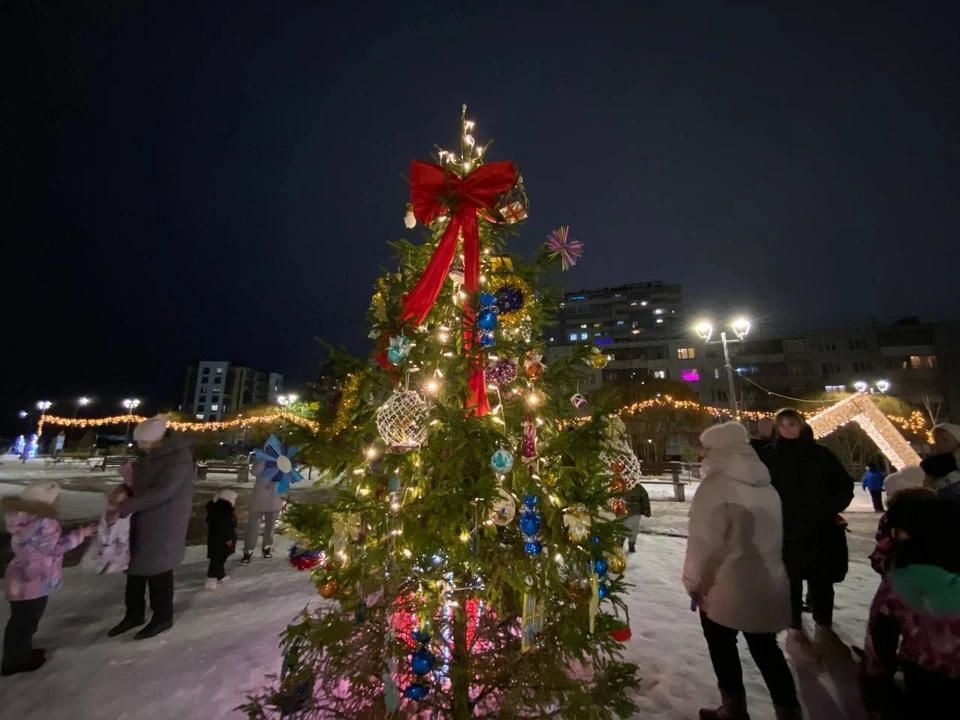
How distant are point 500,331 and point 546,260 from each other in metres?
0.65

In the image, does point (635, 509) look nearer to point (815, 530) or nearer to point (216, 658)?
point (815, 530)

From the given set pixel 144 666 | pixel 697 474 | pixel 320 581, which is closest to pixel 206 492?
pixel 144 666

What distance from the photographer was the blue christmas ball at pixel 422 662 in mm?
2242

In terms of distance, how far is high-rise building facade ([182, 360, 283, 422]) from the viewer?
337 feet

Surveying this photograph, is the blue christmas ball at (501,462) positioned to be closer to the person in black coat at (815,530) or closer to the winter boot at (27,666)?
the person in black coat at (815,530)

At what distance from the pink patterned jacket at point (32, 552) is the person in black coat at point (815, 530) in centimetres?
654

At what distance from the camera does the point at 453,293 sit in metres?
3.33

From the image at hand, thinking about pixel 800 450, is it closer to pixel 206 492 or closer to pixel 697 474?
pixel 206 492

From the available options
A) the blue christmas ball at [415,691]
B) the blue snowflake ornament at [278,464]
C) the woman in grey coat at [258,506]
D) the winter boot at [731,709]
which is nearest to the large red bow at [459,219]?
the blue christmas ball at [415,691]

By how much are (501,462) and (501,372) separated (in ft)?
2.09

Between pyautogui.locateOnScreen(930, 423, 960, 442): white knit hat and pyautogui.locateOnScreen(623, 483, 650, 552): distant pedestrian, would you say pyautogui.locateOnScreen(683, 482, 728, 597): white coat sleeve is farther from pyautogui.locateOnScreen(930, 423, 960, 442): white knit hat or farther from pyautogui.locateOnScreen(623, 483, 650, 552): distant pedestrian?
pyautogui.locateOnScreen(623, 483, 650, 552): distant pedestrian

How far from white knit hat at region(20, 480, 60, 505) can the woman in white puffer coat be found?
534 cm

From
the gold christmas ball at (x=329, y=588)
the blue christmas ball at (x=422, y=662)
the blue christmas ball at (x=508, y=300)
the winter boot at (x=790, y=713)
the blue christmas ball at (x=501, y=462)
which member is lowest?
the winter boot at (x=790, y=713)

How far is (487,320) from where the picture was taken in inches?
111
